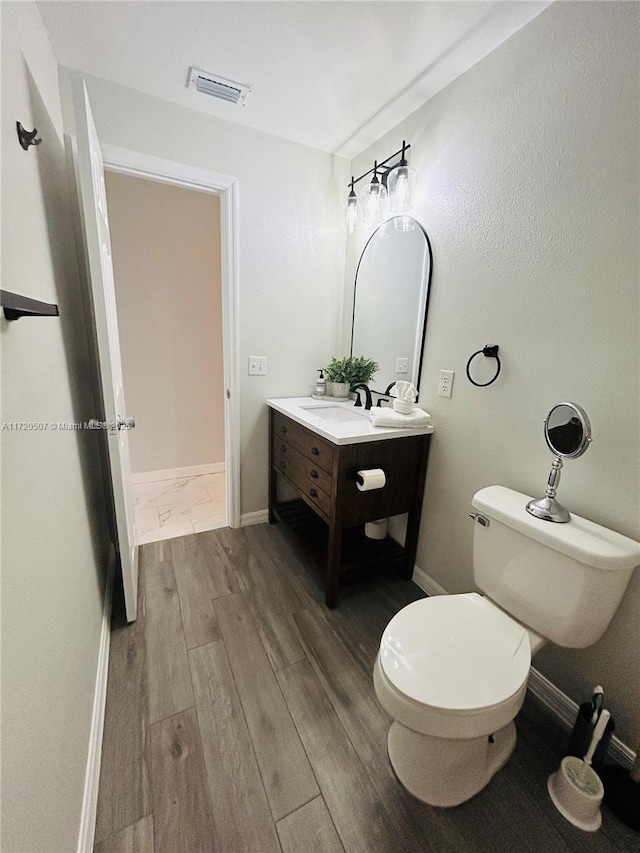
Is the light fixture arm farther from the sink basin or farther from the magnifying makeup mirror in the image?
the magnifying makeup mirror

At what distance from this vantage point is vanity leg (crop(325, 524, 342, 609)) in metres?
1.57

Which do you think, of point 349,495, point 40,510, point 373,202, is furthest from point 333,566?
point 373,202

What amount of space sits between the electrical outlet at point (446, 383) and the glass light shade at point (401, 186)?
86 centimetres

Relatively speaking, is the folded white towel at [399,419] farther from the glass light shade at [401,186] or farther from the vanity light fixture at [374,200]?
the vanity light fixture at [374,200]

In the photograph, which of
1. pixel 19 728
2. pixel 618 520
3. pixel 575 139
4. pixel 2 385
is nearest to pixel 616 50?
pixel 575 139

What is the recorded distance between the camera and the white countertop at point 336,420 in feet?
4.91

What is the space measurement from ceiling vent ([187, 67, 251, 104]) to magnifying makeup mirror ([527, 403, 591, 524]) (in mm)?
1867

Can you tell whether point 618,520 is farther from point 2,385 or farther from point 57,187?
point 57,187

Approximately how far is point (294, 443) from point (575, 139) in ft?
5.19

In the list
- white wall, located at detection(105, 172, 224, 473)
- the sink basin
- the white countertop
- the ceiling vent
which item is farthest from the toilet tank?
white wall, located at detection(105, 172, 224, 473)

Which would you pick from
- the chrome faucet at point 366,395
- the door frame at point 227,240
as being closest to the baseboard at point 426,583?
the chrome faucet at point 366,395

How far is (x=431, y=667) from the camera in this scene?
3.03 ft

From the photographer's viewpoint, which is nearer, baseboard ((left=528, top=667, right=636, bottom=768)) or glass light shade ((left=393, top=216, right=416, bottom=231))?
baseboard ((left=528, top=667, right=636, bottom=768))

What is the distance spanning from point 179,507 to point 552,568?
2344mm
